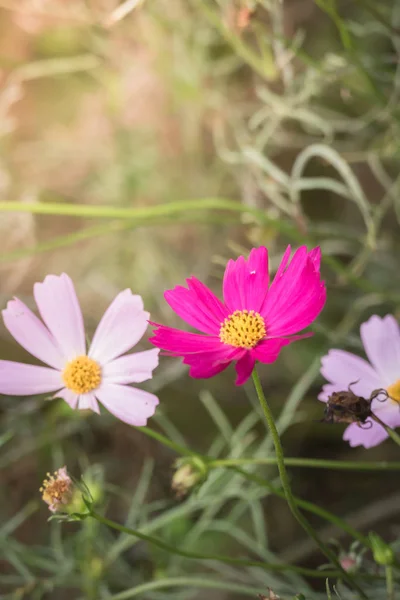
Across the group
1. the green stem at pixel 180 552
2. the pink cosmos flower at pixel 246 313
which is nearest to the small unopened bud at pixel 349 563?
the green stem at pixel 180 552

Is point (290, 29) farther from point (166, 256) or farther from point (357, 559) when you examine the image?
point (357, 559)

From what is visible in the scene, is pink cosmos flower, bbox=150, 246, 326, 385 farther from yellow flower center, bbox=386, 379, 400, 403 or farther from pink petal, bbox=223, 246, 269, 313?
yellow flower center, bbox=386, 379, 400, 403

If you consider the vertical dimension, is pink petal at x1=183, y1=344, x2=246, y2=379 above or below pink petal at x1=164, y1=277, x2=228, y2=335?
below

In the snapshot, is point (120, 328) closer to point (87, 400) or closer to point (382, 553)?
point (87, 400)

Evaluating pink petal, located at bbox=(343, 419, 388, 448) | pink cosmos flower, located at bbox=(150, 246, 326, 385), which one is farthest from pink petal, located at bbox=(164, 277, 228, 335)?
pink petal, located at bbox=(343, 419, 388, 448)

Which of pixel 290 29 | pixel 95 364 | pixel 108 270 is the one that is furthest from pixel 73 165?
pixel 95 364

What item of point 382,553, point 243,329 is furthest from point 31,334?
point 382,553

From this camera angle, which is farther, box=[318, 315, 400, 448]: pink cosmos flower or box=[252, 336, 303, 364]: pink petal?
box=[318, 315, 400, 448]: pink cosmos flower
